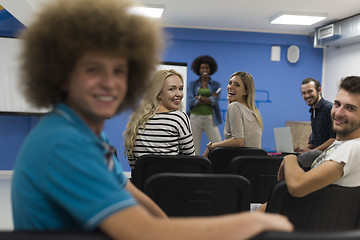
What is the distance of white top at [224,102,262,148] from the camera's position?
9.73ft

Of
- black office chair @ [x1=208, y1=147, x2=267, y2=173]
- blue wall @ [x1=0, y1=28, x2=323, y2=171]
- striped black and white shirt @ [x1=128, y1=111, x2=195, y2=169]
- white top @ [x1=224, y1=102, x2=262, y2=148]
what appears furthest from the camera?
blue wall @ [x1=0, y1=28, x2=323, y2=171]

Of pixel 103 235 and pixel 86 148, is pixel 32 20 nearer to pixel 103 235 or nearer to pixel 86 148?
pixel 86 148

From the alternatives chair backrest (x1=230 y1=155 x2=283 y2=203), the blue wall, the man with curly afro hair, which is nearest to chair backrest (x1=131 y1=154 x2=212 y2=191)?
chair backrest (x1=230 y1=155 x2=283 y2=203)

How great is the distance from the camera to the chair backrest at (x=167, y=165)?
A: 1.85 metres

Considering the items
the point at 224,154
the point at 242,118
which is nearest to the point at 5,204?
the point at 224,154

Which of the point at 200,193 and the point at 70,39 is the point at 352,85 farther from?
the point at 70,39

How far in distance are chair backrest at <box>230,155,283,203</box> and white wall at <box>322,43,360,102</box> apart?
14.2 ft

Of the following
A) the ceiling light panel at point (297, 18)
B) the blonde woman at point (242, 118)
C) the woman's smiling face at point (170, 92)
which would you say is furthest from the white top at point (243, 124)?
the ceiling light panel at point (297, 18)

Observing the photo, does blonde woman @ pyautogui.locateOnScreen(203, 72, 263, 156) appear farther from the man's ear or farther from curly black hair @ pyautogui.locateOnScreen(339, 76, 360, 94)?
the man's ear

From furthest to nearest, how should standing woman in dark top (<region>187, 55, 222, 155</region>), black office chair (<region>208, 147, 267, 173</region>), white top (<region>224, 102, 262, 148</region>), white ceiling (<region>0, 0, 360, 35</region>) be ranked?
standing woman in dark top (<region>187, 55, 222, 155</region>)
white ceiling (<region>0, 0, 360, 35</region>)
white top (<region>224, 102, 262, 148</region>)
black office chair (<region>208, 147, 267, 173</region>)

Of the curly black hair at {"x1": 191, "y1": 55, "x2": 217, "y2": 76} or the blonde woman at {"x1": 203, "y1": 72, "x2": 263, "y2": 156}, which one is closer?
the blonde woman at {"x1": 203, "y1": 72, "x2": 263, "y2": 156}

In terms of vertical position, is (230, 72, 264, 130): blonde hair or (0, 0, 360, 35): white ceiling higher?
(0, 0, 360, 35): white ceiling

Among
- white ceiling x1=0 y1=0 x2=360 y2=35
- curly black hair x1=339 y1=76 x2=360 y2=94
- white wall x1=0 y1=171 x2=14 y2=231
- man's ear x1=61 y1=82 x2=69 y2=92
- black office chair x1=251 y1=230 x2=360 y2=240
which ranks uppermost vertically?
white ceiling x1=0 y1=0 x2=360 y2=35

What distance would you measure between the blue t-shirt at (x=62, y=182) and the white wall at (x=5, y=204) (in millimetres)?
2714
